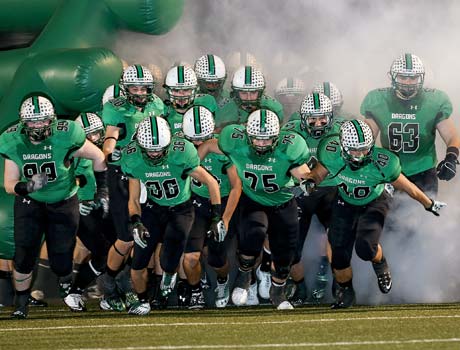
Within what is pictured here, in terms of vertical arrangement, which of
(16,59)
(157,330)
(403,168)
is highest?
(16,59)

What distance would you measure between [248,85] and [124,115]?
867 mm

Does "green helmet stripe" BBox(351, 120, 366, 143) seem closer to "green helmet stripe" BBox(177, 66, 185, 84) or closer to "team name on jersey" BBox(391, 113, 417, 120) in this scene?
"team name on jersey" BBox(391, 113, 417, 120)

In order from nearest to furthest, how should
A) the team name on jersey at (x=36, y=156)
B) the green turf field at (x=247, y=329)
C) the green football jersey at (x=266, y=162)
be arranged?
the green turf field at (x=247, y=329) → the team name on jersey at (x=36, y=156) → the green football jersey at (x=266, y=162)

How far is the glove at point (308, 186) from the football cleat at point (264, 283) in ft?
3.41

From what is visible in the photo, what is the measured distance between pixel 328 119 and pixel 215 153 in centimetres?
77

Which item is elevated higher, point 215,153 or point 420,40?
point 420,40

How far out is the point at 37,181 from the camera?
8195mm

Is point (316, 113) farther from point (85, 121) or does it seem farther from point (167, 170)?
point (85, 121)

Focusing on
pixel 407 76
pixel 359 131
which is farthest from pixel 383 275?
pixel 407 76

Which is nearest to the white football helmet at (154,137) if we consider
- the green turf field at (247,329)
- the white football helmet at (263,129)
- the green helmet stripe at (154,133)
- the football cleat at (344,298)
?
the green helmet stripe at (154,133)

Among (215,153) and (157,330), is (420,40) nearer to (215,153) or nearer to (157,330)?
(215,153)

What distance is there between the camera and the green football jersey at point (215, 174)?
9.05 metres

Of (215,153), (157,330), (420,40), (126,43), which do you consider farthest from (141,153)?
(420,40)

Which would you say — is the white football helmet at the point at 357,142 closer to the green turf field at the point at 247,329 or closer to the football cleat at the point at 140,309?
the green turf field at the point at 247,329
